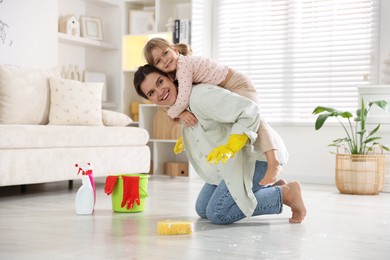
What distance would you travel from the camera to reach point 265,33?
5.02 m

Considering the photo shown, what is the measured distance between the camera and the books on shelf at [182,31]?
501 centimetres

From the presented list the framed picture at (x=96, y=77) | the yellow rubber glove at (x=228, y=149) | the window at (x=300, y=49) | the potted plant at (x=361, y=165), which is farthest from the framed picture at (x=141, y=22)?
the yellow rubber glove at (x=228, y=149)

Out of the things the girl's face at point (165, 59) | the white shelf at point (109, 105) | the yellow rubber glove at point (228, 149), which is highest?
the girl's face at point (165, 59)

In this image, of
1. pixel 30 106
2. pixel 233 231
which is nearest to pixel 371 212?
pixel 233 231

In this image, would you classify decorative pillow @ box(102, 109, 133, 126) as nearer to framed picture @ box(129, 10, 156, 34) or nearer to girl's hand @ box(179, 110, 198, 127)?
framed picture @ box(129, 10, 156, 34)

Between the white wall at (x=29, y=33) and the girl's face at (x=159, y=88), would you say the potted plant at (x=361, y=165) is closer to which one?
the girl's face at (x=159, y=88)

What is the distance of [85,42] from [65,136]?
1.69m

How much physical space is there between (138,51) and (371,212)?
10.0ft

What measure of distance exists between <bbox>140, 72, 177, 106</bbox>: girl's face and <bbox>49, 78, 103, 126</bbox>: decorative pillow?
6.13 ft

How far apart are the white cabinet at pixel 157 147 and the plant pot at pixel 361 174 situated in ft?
5.46

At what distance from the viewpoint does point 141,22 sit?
17.7 ft

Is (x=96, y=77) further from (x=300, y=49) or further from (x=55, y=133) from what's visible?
(x=300, y=49)

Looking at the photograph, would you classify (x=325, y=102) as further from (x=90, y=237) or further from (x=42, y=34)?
(x=90, y=237)

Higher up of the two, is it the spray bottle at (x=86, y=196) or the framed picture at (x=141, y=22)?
the framed picture at (x=141, y=22)
